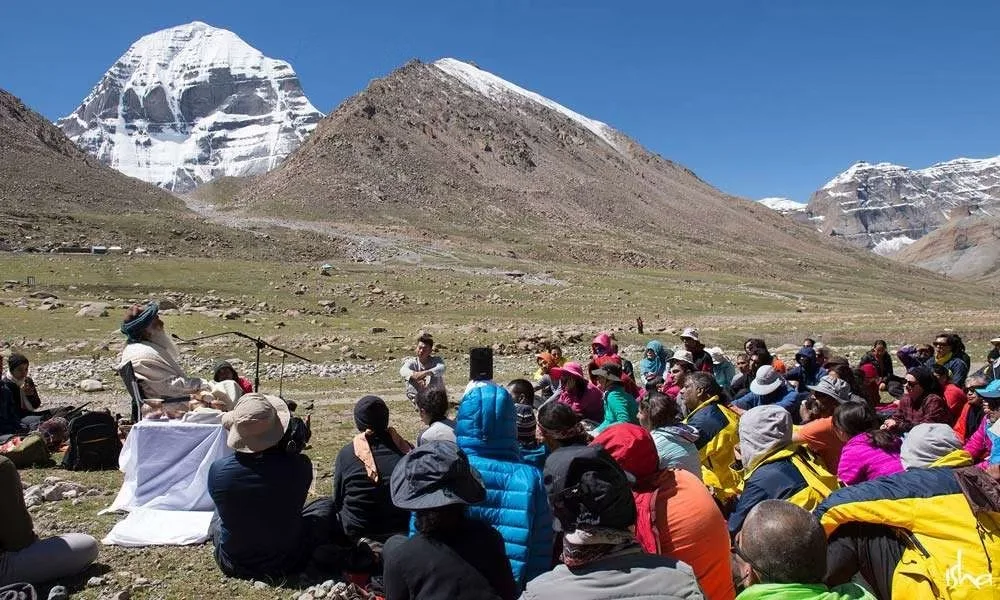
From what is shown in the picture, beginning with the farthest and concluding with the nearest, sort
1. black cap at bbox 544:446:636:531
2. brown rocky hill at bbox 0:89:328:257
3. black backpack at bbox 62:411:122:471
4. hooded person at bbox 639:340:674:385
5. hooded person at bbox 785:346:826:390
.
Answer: brown rocky hill at bbox 0:89:328:257, hooded person at bbox 639:340:674:385, hooded person at bbox 785:346:826:390, black backpack at bbox 62:411:122:471, black cap at bbox 544:446:636:531

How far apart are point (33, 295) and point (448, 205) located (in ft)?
300

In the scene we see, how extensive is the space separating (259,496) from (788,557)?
4.41 meters

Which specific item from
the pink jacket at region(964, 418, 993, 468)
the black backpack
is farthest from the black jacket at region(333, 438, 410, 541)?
the black backpack

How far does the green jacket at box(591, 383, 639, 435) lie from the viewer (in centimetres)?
816

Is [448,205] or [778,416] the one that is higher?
[448,205]

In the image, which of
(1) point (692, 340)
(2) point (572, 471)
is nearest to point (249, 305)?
(1) point (692, 340)

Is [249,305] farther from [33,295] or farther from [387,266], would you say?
[387,266]

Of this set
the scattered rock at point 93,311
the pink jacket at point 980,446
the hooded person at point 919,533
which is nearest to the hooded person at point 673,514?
the hooded person at point 919,533

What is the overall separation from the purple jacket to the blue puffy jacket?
2.98m

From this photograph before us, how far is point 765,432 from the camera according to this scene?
533 cm

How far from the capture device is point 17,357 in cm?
1168

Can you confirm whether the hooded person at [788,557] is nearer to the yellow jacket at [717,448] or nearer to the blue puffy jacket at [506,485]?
the blue puffy jacket at [506,485]

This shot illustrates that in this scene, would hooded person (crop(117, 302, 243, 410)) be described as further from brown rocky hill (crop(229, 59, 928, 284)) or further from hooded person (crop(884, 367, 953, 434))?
brown rocky hill (crop(229, 59, 928, 284))

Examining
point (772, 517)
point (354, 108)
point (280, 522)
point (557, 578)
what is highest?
point (354, 108)
